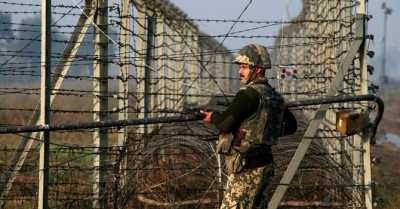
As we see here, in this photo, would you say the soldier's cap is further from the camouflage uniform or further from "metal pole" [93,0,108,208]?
"metal pole" [93,0,108,208]

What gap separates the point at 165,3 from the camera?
465 inches

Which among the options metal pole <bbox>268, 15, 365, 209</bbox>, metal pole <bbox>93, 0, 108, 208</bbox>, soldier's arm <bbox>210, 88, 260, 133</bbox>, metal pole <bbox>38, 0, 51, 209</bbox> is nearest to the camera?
soldier's arm <bbox>210, 88, 260, 133</bbox>

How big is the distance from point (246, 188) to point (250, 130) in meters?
0.36

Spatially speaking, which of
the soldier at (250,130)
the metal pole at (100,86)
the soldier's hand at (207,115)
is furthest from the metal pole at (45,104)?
the soldier at (250,130)

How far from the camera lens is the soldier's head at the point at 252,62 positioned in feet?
16.2

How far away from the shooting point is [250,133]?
16.0 ft

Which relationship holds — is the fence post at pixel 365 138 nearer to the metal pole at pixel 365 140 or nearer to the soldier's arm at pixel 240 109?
the metal pole at pixel 365 140

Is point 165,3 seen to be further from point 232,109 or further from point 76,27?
point 232,109

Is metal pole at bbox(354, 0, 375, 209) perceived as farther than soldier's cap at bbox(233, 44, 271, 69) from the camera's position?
Yes

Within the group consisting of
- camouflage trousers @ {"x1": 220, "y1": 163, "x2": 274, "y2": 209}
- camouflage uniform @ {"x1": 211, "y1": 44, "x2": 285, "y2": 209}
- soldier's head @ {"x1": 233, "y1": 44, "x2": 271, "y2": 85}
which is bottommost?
camouflage trousers @ {"x1": 220, "y1": 163, "x2": 274, "y2": 209}

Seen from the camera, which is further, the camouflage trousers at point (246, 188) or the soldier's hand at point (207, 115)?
the soldier's hand at point (207, 115)

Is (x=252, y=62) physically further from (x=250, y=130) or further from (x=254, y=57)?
(x=250, y=130)

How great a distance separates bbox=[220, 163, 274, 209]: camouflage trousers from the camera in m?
4.95

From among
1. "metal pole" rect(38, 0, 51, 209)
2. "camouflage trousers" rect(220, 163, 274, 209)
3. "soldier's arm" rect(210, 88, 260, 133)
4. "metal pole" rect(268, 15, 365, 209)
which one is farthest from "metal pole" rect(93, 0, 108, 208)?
"soldier's arm" rect(210, 88, 260, 133)
